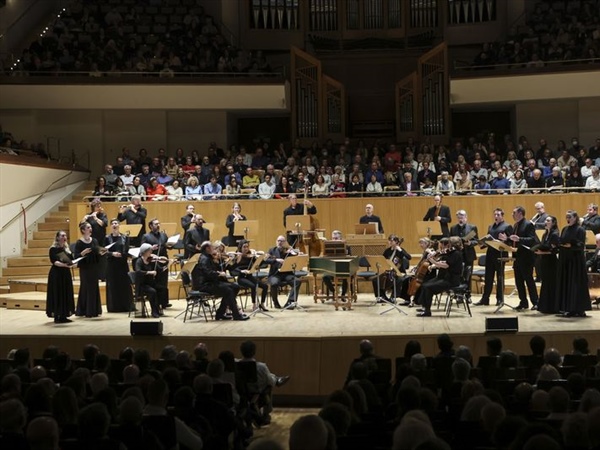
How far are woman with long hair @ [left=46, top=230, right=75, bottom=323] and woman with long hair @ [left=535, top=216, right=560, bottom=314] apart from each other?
21.8ft

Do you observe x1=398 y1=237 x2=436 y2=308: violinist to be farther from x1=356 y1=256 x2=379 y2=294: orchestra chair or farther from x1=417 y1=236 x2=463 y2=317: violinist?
x1=356 y1=256 x2=379 y2=294: orchestra chair

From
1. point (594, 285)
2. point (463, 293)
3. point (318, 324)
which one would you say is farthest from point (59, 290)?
point (594, 285)

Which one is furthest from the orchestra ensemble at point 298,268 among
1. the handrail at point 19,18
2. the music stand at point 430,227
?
the handrail at point 19,18

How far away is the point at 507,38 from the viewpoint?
79.8 feet

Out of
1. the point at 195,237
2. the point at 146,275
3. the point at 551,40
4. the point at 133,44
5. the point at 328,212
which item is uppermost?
the point at 133,44

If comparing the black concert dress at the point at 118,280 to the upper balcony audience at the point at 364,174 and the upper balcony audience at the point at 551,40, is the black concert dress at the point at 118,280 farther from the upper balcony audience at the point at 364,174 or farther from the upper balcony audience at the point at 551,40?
the upper balcony audience at the point at 551,40

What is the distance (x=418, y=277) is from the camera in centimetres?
1364

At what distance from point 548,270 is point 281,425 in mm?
5166

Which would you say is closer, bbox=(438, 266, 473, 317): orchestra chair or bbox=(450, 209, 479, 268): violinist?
bbox=(438, 266, 473, 317): orchestra chair

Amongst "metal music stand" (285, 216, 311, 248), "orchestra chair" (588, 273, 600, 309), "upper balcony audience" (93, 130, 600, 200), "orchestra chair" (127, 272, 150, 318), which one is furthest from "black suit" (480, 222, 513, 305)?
"orchestra chair" (127, 272, 150, 318)

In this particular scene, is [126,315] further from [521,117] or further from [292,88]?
[521,117]

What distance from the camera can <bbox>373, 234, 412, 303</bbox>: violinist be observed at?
1455 cm

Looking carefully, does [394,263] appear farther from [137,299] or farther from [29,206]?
[29,206]

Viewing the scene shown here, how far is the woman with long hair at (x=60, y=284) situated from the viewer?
13.3 m
